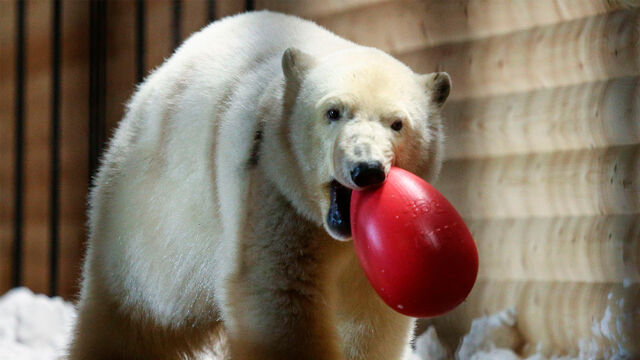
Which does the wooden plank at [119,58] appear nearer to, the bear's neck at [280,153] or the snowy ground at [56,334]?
the snowy ground at [56,334]

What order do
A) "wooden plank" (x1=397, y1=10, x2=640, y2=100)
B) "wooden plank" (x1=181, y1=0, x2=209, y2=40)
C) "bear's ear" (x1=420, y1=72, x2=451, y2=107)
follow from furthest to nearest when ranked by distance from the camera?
"wooden plank" (x1=181, y1=0, x2=209, y2=40), "wooden plank" (x1=397, y1=10, x2=640, y2=100), "bear's ear" (x1=420, y1=72, x2=451, y2=107)

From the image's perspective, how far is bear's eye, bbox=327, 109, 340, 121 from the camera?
1.95m

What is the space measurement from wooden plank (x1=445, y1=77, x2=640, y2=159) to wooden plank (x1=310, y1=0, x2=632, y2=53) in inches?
9.8

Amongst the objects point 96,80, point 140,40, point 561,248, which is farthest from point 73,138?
point 561,248

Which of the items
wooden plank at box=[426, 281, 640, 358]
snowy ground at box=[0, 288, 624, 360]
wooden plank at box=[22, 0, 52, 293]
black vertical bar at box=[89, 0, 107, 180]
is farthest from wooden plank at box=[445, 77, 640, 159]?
wooden plank at box=[22, 0, 52, 293]

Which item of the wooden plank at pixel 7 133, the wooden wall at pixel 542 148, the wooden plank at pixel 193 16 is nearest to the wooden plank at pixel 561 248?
the wooden wall at pixel 542 148

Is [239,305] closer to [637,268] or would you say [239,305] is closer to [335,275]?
[335,275]

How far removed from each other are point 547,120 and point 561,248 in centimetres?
45

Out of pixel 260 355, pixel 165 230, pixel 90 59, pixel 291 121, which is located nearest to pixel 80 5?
pixel 90 59

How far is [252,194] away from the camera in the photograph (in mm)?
2041

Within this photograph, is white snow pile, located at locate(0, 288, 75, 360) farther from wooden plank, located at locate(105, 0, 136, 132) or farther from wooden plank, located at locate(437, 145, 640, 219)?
wooden plank, located at locate(437, 145, 640, 219)

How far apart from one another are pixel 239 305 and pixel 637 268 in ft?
4.35

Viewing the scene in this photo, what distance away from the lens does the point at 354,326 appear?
2348 mm

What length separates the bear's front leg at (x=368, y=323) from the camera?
2264mm
